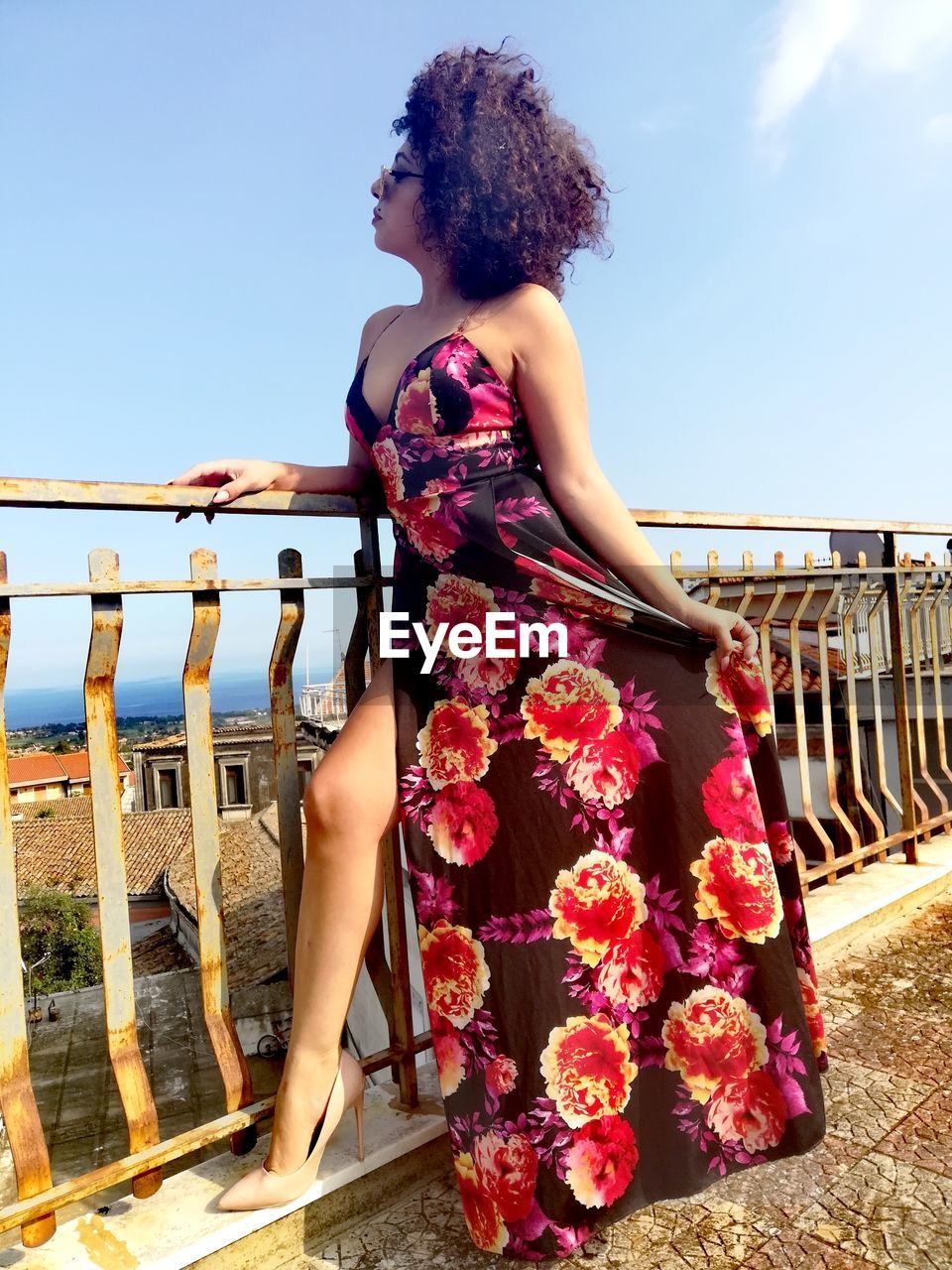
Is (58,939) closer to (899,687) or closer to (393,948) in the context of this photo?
(899,687)

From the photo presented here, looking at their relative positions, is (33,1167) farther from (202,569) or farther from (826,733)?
(826,733)

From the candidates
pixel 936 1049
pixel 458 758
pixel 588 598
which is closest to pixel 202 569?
pixel 458 758

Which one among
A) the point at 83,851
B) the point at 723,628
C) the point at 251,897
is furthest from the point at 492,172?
the point at 83,851

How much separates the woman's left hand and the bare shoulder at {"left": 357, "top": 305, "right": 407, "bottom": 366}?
2.83ft

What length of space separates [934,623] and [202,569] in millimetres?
3475

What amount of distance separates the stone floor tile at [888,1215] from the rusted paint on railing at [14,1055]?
1192 millimetres

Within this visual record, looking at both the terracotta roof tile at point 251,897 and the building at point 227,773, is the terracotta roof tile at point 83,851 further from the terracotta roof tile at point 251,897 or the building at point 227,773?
the building at point 227,773

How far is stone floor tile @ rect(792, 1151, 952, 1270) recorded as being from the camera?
4.32ft

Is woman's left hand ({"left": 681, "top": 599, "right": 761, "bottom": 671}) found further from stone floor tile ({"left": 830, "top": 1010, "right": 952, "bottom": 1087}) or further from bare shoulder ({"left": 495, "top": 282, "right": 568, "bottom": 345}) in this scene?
stone floor tile ({"left": 830, "top": 1010, "right": 952, "bottom": 1087})

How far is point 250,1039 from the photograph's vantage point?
62.8 feet

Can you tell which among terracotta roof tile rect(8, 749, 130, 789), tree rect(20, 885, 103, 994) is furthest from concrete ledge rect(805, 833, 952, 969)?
terracotta roof tile rect(8, 749, 130, 789)

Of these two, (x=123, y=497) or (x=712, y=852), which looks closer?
(x=123, y=497)

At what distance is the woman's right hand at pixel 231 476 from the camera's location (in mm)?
→ 1504

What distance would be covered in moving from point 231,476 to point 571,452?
0.61m
